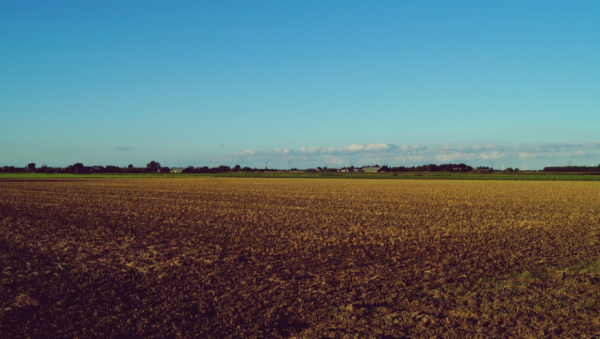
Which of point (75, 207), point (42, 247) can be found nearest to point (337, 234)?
point (42, 247)

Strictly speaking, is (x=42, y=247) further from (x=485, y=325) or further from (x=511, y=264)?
(x=511, y=264)

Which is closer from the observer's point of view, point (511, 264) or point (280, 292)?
point (280, 292)

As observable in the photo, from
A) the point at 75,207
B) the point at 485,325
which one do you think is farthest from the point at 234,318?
the point at 75,207

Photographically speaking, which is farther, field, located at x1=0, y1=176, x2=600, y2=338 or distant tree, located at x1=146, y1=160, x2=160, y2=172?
distant tree, located at x1=146, y1=160, x2=160, y2=172

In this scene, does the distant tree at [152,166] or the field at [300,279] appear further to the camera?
the distant tree at [152,166]

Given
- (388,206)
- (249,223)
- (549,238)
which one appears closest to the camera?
(549,238)

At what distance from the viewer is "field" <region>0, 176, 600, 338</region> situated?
6.49 m

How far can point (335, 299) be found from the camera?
7.71m

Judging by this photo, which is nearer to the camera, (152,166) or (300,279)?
(300,279)

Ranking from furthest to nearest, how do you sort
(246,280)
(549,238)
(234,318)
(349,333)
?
(549,238)
(246,280)
(234,318)
(349,333)

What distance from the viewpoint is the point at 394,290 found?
8250mm

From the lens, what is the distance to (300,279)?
9.05m

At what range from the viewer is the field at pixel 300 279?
6.49 m

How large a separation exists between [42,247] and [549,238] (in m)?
16.5
